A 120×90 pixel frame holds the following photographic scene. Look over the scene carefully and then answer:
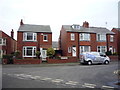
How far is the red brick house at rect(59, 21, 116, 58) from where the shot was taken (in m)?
33.0

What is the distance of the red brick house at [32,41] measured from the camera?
3014cm

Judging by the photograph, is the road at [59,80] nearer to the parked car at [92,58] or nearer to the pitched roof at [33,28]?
the parked car at [92,58]

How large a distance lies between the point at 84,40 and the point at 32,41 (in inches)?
477

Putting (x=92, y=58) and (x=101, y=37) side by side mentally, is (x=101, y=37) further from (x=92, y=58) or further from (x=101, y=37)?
(x=92, y=58)

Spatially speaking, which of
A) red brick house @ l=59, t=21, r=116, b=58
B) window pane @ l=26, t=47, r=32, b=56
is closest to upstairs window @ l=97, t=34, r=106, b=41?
red brick house @ l=59, t=21, r=116, b=58

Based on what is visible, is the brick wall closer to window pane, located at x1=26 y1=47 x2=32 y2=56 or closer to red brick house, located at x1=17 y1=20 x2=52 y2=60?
red brick house, located at x1=17 y1=20 x2=52 y2=60

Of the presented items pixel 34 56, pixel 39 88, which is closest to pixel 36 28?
pixel 34 56

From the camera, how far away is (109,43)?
36.2 m

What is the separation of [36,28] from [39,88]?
26488mm

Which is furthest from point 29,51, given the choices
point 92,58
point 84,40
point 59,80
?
point 59,80

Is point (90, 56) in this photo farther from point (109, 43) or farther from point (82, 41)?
point (109, 43)

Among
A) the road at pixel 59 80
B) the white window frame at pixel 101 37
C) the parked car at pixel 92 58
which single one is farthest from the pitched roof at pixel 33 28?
the road at pixel 59 80

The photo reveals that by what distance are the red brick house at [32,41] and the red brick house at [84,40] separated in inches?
181

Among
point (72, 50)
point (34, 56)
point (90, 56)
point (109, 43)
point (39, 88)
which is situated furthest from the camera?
point (109, 43)
